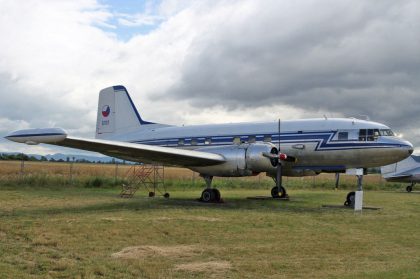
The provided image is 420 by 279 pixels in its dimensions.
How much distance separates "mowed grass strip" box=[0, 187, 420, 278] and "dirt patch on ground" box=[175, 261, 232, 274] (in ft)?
0.05

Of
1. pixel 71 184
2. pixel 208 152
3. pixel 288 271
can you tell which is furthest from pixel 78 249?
pixel 71 184

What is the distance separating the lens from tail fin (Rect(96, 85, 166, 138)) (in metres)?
27.0

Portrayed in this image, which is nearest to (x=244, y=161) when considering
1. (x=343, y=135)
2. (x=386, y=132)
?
(x=343, y=135)

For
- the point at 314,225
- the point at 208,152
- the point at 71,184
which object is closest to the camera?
the point at 314,225

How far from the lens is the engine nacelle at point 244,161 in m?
19.3

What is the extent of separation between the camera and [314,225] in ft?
43.7

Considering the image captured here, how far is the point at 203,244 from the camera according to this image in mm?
10133

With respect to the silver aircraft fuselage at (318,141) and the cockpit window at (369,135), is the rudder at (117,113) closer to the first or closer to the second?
the silver aircraft fuselage at (318,141)

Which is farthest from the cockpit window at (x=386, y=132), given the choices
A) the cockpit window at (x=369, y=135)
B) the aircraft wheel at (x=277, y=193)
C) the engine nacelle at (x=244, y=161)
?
the aircraft wheel at (x=277, y=193)

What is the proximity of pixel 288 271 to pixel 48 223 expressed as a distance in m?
7.19

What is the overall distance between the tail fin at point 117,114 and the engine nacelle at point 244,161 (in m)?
7.90

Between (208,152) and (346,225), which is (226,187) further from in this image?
(346,225)

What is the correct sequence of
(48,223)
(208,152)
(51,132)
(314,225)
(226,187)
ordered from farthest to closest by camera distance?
(226,187)
(208,152)
(51,132)
(314,225)
(48,223)

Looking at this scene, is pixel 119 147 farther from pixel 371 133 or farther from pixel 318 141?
pixel 371 133
